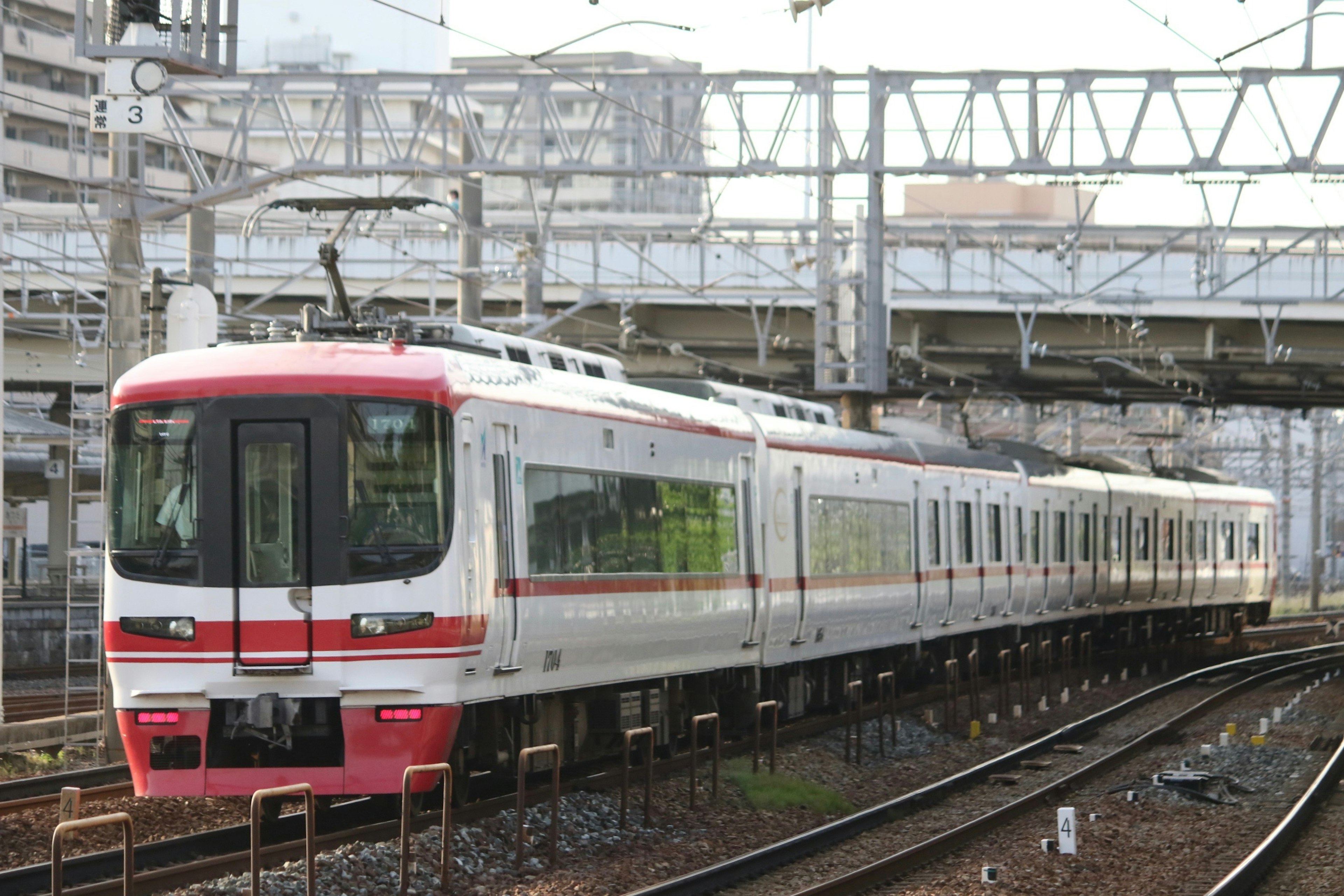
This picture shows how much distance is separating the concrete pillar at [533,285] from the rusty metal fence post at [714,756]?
1262cm

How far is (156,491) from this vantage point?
11.7 m

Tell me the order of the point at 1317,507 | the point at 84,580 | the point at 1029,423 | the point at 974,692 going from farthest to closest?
the point at 1317,507 → the point at 1029,423 → the point at 84,580 → the point at 974,692

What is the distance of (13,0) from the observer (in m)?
80.3

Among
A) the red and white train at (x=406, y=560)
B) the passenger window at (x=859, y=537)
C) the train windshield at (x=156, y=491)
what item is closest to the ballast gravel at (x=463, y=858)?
the red and white train at (x=406, y=560)

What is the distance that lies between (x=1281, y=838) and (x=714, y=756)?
4150mm

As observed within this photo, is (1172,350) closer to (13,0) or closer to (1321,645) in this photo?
(1321,645)

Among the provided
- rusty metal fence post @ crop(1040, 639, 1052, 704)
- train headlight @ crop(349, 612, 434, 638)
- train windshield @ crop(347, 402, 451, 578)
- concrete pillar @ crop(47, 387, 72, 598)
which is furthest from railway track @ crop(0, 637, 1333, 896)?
concrete pillar @ crop(47, 387, 72, 598)

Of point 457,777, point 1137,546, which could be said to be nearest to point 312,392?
point 457,777

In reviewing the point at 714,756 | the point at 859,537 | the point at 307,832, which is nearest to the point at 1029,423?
the point at 859,537

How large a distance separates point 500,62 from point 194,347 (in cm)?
12853

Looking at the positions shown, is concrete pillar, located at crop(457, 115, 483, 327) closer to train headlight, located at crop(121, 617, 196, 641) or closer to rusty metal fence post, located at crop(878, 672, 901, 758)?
rusty metal fence post, located at crop(878, 672, 901, 758)

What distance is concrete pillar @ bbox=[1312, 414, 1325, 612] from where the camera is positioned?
57.7 metres

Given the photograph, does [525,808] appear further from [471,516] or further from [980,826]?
[980,826]

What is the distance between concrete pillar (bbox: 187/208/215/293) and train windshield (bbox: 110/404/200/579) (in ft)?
25.5
